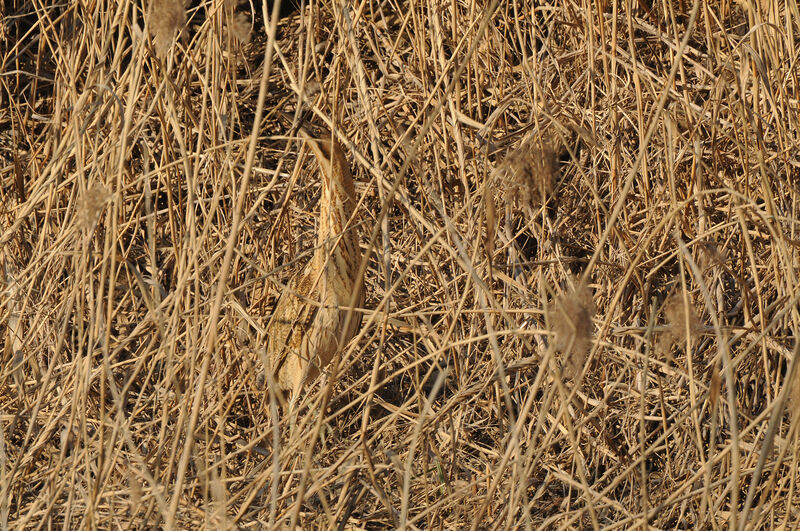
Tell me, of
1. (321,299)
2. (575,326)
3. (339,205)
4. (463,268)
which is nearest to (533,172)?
(575,326)

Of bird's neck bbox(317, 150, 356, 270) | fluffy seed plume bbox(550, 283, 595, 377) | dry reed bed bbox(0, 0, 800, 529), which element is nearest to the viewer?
fluffy seed plume bbox(550, 283, 595, 377)

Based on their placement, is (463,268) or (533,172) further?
(463,268)

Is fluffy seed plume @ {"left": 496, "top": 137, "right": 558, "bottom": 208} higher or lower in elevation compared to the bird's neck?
higher

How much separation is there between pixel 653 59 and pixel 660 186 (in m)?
0.47

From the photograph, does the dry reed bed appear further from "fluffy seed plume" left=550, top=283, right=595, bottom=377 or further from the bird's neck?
"fluffy seed plume" left=550, top=283, right=595, bottom=377

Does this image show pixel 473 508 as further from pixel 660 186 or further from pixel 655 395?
pixel 660 186

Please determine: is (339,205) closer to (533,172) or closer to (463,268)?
(463,268)

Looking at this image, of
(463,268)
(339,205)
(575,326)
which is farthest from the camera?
(339,205)

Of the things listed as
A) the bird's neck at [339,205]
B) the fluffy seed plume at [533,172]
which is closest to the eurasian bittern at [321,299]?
the bird's neck at [339,205]

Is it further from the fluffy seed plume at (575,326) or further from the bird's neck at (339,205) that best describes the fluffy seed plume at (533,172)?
the bird's neck at (339,205)

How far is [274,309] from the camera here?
2.40m

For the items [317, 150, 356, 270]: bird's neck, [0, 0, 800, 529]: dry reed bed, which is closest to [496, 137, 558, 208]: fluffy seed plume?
[0, 0, 800, 529]: dry reed bed

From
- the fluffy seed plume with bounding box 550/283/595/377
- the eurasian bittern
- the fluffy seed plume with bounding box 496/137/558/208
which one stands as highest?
the fluffy seed plume with bounding box 496/137/558/208

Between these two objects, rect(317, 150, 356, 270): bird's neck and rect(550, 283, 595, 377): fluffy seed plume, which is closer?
rect(550, 283, 595, 377): fluffy seed plume
